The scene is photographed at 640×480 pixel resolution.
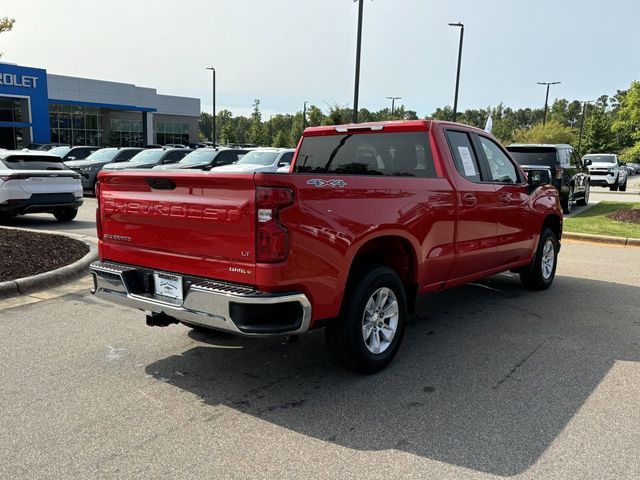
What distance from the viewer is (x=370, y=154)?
213 inches

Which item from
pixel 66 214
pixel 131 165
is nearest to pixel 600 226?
pixel 66 214

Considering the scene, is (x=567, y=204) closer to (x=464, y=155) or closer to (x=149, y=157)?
(x=464, y=155)

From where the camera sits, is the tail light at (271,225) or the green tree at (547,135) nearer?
the tail light at (271,225)

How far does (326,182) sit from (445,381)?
5.81ft

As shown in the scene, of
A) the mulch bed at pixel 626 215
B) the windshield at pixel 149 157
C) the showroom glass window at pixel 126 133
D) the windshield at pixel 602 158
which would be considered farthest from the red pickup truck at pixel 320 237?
the showroom glass window at pixel 126 133

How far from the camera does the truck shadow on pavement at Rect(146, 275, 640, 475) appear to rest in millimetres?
3367

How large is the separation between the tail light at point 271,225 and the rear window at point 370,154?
2.06m

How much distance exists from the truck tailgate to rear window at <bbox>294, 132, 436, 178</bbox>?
2.15m

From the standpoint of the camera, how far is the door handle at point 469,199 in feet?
16.9

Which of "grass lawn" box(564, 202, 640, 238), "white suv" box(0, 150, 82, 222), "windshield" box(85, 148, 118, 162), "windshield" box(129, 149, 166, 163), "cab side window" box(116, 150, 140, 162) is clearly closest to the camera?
"white suv" box(0, 150, 82, 222)

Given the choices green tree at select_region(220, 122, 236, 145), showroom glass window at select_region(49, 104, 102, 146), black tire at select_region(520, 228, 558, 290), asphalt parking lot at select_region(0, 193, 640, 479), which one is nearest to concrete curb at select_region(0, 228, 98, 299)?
asphalt parking lot at select_region(0, 193, 640, 479)

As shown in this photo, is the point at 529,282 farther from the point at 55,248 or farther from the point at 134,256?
the point at 55,248

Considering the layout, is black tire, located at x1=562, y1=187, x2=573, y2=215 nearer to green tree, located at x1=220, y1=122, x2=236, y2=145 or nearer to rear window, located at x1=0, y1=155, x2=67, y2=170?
rear window, located at x1=0, y1=155, x2=67, y2=170

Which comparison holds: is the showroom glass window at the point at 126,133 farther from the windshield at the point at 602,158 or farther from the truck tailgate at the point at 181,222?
the truck tailgate at the point at 181,222
